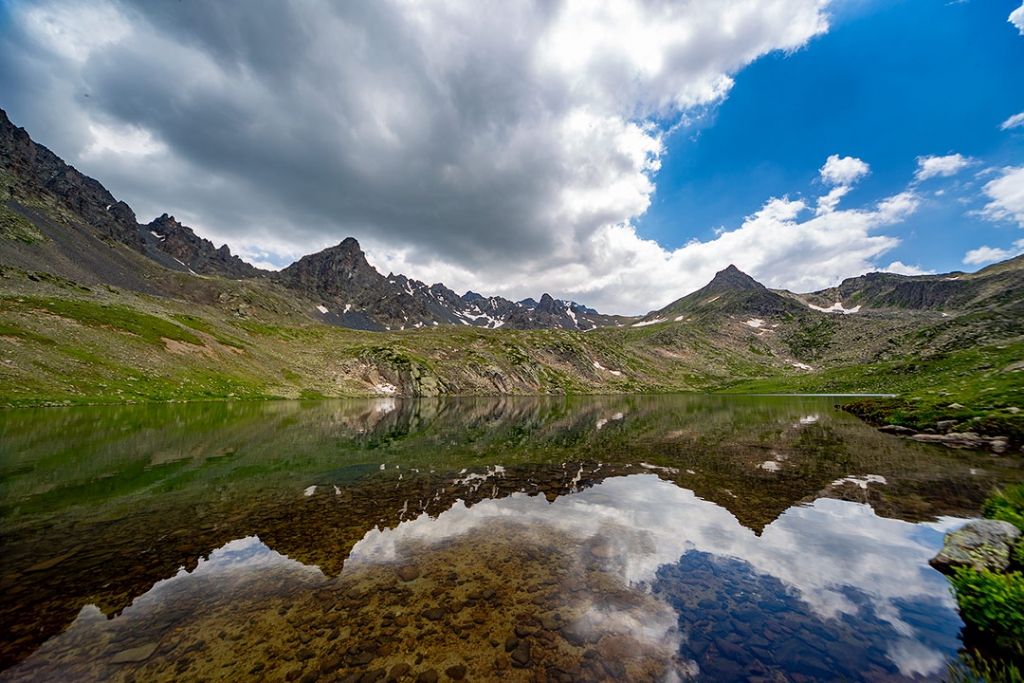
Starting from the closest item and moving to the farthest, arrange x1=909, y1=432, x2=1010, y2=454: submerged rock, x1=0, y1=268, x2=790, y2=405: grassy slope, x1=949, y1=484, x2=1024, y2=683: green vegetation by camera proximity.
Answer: x1=949, y1=484, x2=1024, y2=683: green vegetation < x1=909, y1=432, x2=1010, y2=454: submerged rock < x1=0, y1=268, x2=790, y2=405: grassy slope

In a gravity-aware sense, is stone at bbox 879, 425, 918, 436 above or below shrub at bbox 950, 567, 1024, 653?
above

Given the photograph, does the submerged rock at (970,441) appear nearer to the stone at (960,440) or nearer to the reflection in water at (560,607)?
the stone at (960,440)

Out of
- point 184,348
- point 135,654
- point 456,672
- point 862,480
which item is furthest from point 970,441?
point 184,348

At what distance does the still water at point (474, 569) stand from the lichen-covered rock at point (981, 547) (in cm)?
83

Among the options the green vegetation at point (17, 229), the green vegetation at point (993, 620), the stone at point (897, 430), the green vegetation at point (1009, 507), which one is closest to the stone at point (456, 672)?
the green vegetation at point (993, 620)

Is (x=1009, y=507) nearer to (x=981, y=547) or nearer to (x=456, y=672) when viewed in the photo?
(x=981, y=547)

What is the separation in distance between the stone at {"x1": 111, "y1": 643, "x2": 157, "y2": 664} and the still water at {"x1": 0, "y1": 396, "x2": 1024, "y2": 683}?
0.31 feet

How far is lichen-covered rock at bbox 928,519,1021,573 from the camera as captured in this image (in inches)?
404

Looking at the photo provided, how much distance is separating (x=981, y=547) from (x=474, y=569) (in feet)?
50.0

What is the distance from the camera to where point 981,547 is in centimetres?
1097

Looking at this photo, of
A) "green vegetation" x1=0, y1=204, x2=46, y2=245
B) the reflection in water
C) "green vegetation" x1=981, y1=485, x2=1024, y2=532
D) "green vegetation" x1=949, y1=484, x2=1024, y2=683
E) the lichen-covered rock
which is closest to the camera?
"green vegetation" x1=949, y1=484, x2=1024, y2=683

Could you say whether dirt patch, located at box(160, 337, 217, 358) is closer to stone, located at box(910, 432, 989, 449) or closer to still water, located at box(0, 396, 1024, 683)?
still water, located at box(0, 396, 1024, 683)

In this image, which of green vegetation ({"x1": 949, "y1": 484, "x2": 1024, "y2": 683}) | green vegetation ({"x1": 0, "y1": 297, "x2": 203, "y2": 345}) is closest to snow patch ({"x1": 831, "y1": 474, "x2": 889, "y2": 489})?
green vegetation ({"x1": 949, "y1": 484, "x2": 1024, "y2": 683})

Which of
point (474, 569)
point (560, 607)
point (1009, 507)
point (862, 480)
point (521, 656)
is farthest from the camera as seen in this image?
point (862, 480)
